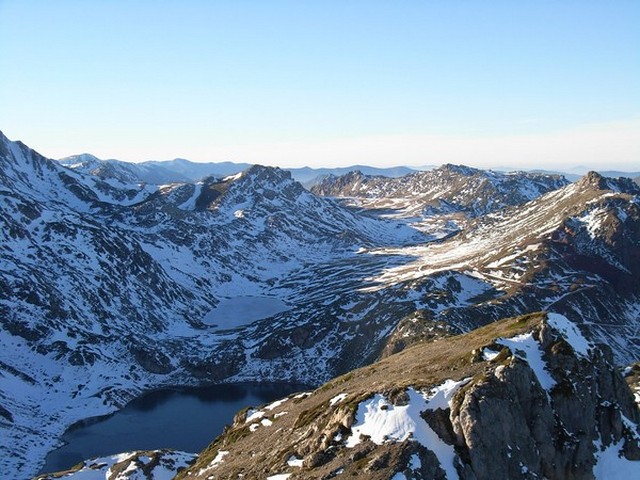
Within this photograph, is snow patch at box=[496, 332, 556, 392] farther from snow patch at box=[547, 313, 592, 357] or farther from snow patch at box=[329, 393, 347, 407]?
snow patch at box=[329, 393, 347, 407]

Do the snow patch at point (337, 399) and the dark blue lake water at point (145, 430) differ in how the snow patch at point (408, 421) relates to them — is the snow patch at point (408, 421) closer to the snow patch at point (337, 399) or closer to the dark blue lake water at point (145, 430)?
the snow patch at point (337, 399)

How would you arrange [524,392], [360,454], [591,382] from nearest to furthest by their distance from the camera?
[360,454] → [524,392] → [591,382]

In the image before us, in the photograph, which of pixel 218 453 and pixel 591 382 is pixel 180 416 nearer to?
pixel 218 453

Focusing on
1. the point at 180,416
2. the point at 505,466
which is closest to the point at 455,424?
the point at 505,466

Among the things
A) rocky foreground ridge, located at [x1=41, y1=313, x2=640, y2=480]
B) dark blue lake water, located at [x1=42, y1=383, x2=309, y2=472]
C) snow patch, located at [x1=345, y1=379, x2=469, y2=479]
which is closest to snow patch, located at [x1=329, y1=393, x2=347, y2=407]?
rocky foreground ridge, located at [x1=41, y1=313, x2=640, y2=480]

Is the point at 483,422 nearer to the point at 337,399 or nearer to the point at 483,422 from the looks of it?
the point at 483,422

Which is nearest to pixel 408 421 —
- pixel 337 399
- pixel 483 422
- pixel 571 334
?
pixel 483 422
